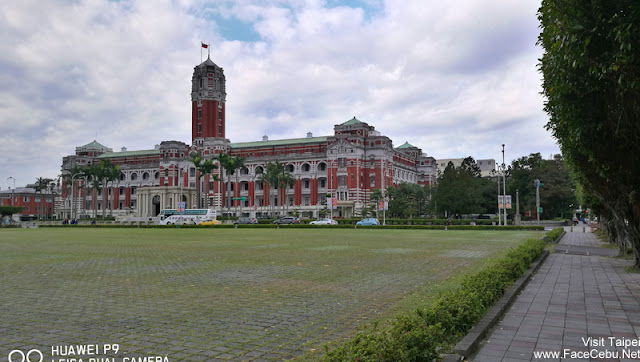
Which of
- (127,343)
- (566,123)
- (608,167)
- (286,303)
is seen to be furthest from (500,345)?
(608,167)

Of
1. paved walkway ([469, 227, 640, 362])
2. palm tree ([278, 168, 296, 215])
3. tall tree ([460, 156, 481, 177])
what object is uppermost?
tall tree ([460, 156, 481, 177])

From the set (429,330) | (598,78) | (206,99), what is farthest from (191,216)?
(429,330)

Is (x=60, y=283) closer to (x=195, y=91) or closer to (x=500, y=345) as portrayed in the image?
(x=500, y=345)

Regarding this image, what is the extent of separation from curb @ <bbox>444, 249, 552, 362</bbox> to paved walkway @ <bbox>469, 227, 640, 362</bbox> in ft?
0.38

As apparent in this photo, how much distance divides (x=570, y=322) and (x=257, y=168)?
93.4 metres

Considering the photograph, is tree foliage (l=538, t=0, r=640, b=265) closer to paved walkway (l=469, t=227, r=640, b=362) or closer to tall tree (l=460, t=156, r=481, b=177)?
paved walkway (l=469, t=227, r=640, b=362)

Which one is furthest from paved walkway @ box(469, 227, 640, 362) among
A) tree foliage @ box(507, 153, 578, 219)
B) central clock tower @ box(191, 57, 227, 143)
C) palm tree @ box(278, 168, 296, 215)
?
central clock tower @ box(191, 57, 227, 143)

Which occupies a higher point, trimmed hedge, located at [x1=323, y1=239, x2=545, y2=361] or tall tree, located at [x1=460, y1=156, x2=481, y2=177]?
tall tree, located at [x1=460, y1=156, x2=481, y2=177]

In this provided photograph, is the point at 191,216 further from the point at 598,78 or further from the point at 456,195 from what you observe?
the point at 598,78

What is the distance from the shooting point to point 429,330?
5996 mm

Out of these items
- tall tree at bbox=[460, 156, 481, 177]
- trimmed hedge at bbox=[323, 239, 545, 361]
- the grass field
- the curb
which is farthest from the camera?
tall tree at bbox=[460, 156, 481, 177]

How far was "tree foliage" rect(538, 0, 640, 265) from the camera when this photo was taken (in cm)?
773

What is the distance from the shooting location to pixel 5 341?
6750 mm

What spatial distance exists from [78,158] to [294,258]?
4669 inches
